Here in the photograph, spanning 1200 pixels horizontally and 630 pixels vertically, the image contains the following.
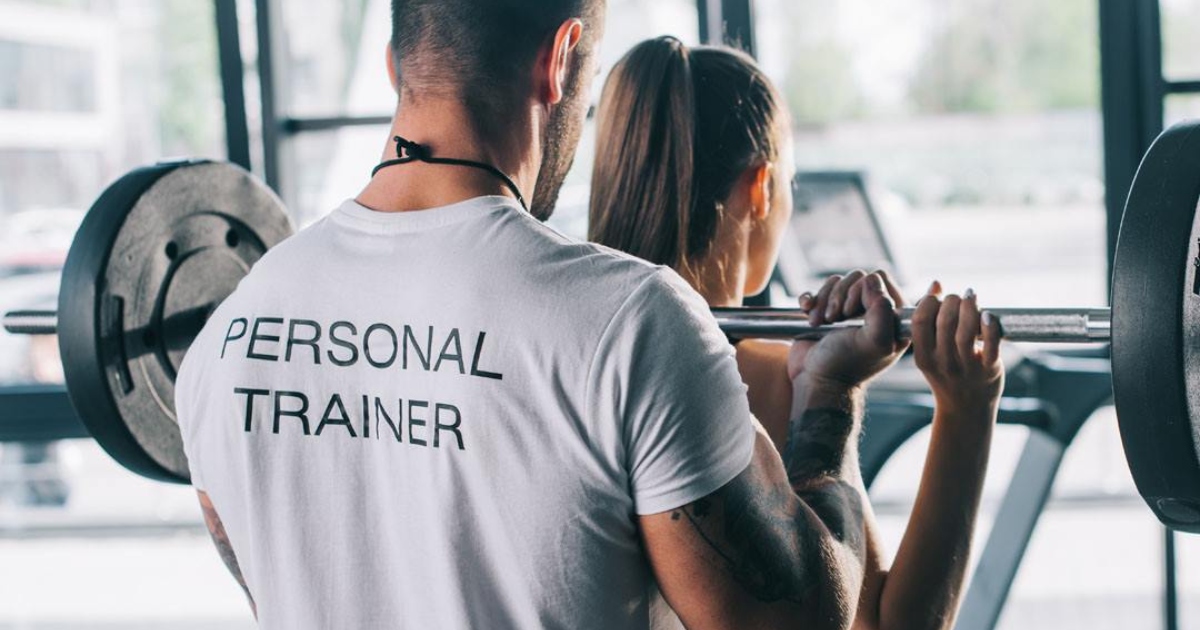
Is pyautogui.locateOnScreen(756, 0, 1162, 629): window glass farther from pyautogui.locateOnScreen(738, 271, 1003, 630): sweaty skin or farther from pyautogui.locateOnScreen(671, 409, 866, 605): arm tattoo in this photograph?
pyautogui.locateOnScreen(671, 409, 866, 605): arm tattoo

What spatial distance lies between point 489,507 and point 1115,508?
5.07 m

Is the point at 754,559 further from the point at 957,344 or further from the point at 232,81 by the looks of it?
the point at 232,81

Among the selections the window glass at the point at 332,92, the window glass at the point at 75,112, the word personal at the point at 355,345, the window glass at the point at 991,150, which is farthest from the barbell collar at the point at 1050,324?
the window glass at the point at 75,112

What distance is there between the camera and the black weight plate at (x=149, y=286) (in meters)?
1.20

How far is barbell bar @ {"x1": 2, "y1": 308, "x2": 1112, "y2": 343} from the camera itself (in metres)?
0.97

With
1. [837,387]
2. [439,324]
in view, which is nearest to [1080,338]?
[837,387]

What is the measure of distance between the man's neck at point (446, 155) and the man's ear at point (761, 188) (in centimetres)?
42

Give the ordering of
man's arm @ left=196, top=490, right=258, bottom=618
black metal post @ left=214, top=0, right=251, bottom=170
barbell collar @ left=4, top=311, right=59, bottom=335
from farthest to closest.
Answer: black metal post @ left=214, top=0, right=251, bottom=170 → barbell collar @ left=4, top=311, right=59, bottom=335 → man's arm @ left=196, top=490, right=258, bottom=618

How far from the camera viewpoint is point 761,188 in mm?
1170

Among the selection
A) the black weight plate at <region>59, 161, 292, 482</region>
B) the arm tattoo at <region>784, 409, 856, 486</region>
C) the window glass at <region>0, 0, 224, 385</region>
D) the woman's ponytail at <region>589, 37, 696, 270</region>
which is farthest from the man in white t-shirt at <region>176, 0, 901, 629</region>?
Result: the window glass at <region>0, 0, 224, 385</region>

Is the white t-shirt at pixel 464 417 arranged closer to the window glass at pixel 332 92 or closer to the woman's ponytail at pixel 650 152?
the woman's ponytail at pixel 650 152

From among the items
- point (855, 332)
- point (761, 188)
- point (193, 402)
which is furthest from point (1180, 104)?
point (193, 402)

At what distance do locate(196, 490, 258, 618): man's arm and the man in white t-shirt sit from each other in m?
0.10

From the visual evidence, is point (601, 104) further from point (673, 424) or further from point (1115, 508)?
point (1115, 508)
